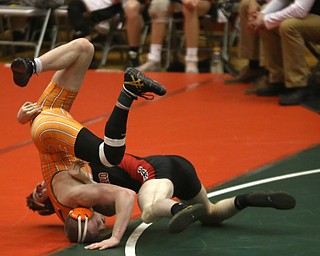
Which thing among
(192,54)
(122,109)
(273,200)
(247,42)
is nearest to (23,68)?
(122,109)

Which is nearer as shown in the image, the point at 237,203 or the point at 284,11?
the point at 237,203

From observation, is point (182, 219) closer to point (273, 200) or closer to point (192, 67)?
point (273, 200)

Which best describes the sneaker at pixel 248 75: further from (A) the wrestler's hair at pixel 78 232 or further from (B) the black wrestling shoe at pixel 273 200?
(A) the wrestler's hair at pixel 78 232

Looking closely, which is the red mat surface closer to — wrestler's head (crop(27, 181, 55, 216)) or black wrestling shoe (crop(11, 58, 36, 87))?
wrestler's head (crop(27, 181, 55, 216))

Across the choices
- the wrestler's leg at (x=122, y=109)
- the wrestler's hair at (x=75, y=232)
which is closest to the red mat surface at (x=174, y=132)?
the wrestler's hair at (x=75, y=232)

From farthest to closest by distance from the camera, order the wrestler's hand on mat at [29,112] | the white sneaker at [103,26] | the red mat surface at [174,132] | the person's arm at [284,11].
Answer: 1. the white sneaker at [103,26]
2. the person's arm at [284,11]
3. the red mat surface at [174,132]
4. the wrestler's hand on mat at [29,112]

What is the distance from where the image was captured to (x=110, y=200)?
4.55m

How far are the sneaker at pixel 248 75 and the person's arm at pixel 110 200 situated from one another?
454 cm

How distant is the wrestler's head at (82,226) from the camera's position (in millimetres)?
4508

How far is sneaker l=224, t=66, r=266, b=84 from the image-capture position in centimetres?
890

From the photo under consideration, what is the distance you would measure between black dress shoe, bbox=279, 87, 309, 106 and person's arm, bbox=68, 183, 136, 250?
142 inches

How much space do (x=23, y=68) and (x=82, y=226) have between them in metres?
0.90

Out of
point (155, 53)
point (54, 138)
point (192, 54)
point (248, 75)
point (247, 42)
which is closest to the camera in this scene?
point (54, 138)

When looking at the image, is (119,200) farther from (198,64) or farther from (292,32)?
(198,64)
